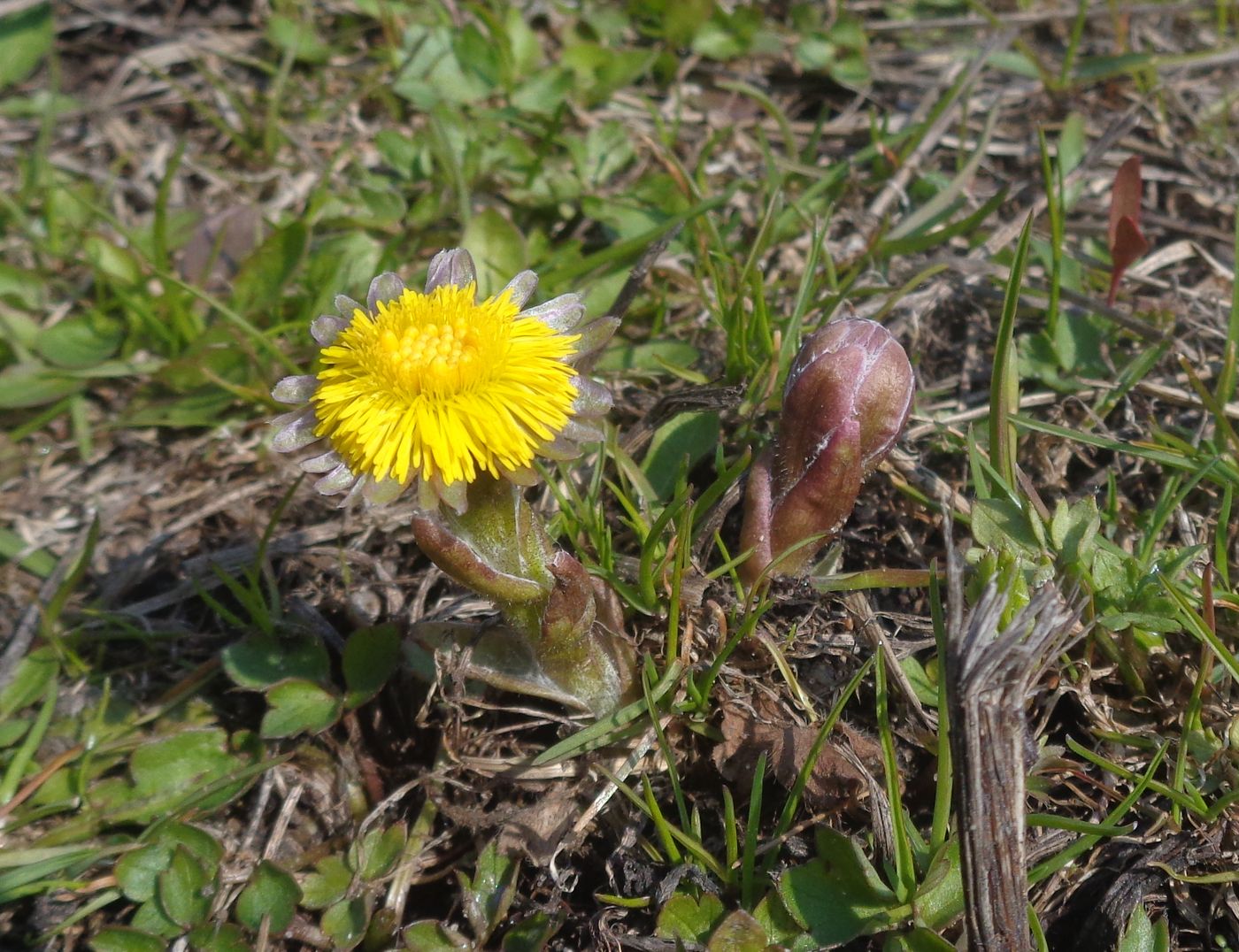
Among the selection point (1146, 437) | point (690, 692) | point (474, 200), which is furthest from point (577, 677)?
point (474, 200)

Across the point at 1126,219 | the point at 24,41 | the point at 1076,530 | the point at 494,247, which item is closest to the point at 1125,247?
the point at 1126,219

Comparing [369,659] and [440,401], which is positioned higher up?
[440,401]

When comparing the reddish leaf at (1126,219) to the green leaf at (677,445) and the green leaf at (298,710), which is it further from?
the green leaf at (298,710)

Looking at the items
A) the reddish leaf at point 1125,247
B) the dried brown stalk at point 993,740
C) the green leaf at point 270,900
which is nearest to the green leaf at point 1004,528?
the dried brown stalk at point 993,740

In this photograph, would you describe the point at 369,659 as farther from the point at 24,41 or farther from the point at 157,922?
the point at 24,41

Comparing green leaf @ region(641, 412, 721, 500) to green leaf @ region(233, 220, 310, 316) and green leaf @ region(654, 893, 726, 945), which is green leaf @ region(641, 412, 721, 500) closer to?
green leaf @ region(654, 893, 726, 945)

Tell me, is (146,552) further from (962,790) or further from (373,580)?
(962,790)

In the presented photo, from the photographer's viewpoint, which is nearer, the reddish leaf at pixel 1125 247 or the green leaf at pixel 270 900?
the green leaf at pixel 270 900
